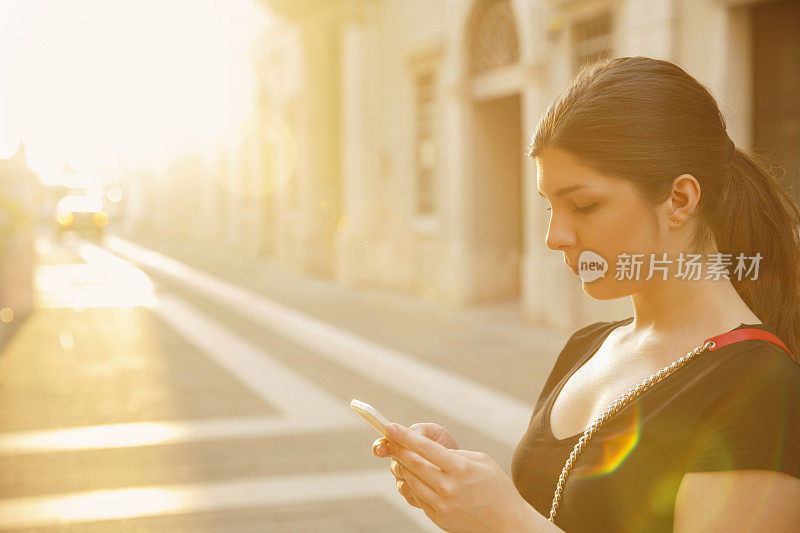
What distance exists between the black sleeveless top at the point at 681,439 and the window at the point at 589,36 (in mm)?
9751

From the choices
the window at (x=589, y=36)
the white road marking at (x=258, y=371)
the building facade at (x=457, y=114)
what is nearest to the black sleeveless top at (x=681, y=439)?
the building facade at (x=457, y=114)

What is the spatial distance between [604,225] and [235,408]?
6501 mm

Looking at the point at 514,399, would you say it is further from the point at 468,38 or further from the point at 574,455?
the point at 468,38

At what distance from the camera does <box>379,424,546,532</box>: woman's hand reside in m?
1.39

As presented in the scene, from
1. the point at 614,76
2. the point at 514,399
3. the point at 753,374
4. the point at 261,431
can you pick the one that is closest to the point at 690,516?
the point at 753,374

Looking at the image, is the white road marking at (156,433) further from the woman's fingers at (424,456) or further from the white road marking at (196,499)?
the woman's fingers at (424,456)

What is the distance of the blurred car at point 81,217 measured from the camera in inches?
1558

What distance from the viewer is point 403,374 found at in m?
8.76

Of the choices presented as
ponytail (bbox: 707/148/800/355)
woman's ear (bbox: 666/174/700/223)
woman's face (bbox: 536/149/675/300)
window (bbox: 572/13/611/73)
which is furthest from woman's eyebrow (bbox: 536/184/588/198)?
window (bbox: 572/13/611/73)

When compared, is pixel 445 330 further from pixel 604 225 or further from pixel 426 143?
pixel 604 225

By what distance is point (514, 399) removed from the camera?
24.5 ft

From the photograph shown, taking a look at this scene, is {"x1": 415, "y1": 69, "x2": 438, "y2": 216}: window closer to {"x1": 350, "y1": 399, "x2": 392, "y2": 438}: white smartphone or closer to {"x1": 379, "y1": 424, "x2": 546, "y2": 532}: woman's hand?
{"x1": 350, "y1": 399, "x2": 392, "y2": 438}: white smartphone

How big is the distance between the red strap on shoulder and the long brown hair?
5.9 inches

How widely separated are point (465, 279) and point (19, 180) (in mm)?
6569
